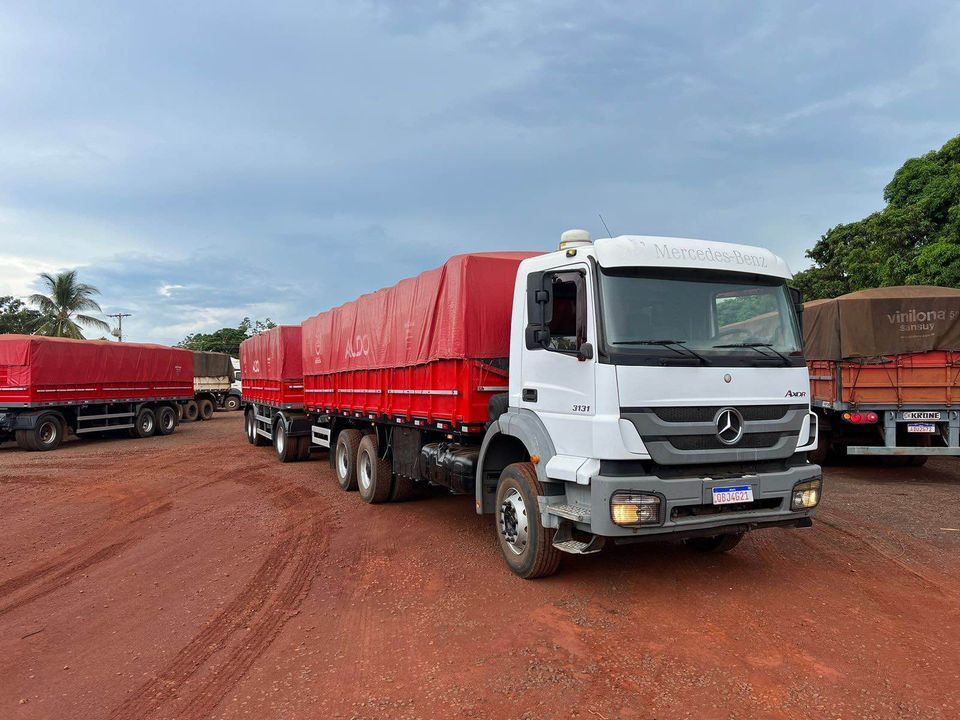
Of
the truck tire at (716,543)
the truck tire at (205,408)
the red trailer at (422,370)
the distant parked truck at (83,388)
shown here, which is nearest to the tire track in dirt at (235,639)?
the red trailer at (422,370)

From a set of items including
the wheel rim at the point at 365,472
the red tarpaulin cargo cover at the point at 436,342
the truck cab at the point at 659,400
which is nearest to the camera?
the truck cab at the point at 659,400

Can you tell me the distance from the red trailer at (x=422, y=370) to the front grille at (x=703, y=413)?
2.07 meters

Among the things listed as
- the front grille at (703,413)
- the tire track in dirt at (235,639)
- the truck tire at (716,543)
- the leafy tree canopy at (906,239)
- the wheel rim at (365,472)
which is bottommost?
the tire track in dirt at (235,639)

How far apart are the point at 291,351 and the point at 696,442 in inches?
424

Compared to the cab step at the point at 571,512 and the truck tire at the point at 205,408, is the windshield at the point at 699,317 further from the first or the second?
the truck tire at the point at 205,408

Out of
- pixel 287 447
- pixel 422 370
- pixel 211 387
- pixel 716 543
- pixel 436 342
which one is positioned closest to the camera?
pixel 716 543

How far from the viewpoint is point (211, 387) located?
31562mm

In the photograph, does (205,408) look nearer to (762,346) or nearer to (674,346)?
(674,346)

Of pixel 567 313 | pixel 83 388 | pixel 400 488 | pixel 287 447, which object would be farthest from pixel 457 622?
pixel 83 388

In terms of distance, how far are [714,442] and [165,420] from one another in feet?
69.9

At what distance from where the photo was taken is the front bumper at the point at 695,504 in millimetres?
4375

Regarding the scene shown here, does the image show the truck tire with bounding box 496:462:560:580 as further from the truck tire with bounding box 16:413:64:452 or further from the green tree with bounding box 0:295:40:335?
the green tree with bounding box 0:295:40:335

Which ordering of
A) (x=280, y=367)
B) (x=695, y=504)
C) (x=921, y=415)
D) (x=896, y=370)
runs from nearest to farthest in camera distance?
(x=695, y=504), (x=921, y=415), (x=896, y=370), (x=280, y=367)

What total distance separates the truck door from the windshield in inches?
8.1
